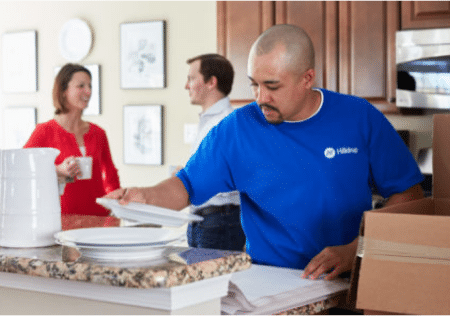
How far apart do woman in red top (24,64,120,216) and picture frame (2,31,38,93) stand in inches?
69.5

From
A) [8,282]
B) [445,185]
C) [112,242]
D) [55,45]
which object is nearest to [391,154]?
[445,185]

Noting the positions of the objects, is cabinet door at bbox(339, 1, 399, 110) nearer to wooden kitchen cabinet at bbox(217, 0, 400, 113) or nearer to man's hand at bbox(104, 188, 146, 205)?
wooden kitchen cabinet at bbox(217, 0, 400, 113)

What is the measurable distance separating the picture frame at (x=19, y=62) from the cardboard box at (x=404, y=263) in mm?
4342

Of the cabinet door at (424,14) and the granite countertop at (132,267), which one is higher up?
the cabinet door at (424,14)

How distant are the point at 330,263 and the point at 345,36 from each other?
7.08 ft

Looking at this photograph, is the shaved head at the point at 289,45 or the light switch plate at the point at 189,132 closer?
the shaved head at the point at 289,45

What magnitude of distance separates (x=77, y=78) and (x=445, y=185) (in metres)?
2.36

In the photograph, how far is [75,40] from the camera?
16.0 ft

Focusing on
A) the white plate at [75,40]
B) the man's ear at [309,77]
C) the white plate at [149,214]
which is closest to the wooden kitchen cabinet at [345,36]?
the white plate at [75,40]

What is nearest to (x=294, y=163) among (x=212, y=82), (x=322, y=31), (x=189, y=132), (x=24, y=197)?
(x=24, y=197)

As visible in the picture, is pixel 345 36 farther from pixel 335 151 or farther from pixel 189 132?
pixel 335 151

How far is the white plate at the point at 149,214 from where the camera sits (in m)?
1.35

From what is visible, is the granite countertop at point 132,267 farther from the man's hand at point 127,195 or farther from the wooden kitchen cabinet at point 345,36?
the wooden kitchen cabinet at point 345,36

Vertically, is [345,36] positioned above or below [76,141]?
above
